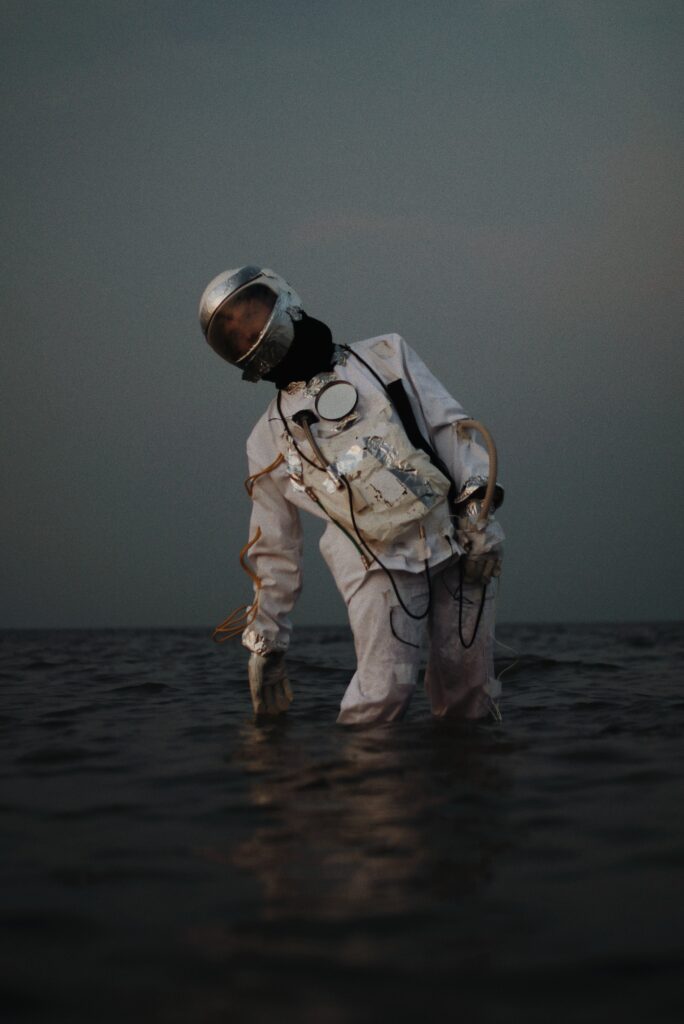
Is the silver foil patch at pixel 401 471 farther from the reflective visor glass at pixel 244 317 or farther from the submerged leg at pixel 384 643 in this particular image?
the reflective visor glass at pixel 244 317

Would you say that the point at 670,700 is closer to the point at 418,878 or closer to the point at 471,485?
the point at 471,485

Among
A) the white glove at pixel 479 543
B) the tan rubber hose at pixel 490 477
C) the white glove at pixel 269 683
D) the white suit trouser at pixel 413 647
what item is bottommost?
the white glove at pixel 269 683

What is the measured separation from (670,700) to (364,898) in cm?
501

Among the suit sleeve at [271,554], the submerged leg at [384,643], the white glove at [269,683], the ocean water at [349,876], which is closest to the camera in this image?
the ocean water at [349,876]

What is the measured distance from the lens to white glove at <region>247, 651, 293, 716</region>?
524cm

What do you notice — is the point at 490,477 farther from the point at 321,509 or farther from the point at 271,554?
the point at 271,554

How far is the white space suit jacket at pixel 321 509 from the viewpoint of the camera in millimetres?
4453

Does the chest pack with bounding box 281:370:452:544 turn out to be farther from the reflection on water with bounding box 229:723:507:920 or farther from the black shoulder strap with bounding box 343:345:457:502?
the reflection on water with bounding box 229:723:507:920

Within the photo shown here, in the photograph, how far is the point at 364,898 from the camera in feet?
7.64

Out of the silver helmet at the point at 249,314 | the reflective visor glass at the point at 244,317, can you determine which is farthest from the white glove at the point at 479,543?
the reflective visor glass at the point at 244,317

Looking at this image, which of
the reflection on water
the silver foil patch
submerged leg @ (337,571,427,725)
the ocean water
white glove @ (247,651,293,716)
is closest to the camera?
the ocean water

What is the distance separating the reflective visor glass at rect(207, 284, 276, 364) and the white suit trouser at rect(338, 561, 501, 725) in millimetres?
1290

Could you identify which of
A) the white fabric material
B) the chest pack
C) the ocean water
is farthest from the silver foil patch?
the ocean water

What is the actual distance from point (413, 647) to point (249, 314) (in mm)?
1780
